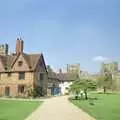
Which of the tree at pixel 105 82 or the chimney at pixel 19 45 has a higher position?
the chimney at pixel 19 45

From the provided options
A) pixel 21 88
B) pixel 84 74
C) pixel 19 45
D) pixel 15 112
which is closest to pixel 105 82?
pixel 19 45

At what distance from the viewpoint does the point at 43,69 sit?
71.6m

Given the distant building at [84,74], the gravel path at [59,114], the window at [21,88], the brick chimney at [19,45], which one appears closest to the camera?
the gravel path at [59,114]

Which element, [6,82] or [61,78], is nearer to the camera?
[6,82]

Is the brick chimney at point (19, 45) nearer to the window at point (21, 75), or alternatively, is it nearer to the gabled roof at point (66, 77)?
the window at point (21, 75)

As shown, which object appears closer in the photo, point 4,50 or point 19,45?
point 19,45

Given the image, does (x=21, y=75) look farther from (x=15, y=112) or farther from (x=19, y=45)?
(x=15, y=112)

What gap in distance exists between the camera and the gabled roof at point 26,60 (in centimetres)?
6694

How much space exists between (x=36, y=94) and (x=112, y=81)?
4667 centimetres

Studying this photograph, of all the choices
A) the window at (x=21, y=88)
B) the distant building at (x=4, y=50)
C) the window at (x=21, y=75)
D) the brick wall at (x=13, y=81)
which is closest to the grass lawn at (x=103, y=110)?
the brick wall at (x=13, y=81)

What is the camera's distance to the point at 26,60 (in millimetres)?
66938

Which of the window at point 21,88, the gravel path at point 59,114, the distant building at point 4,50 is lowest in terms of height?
the gravel path at point 59,114

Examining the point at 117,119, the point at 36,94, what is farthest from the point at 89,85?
the point at 117,119

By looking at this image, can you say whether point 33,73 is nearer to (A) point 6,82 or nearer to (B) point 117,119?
(A) point 6,82
